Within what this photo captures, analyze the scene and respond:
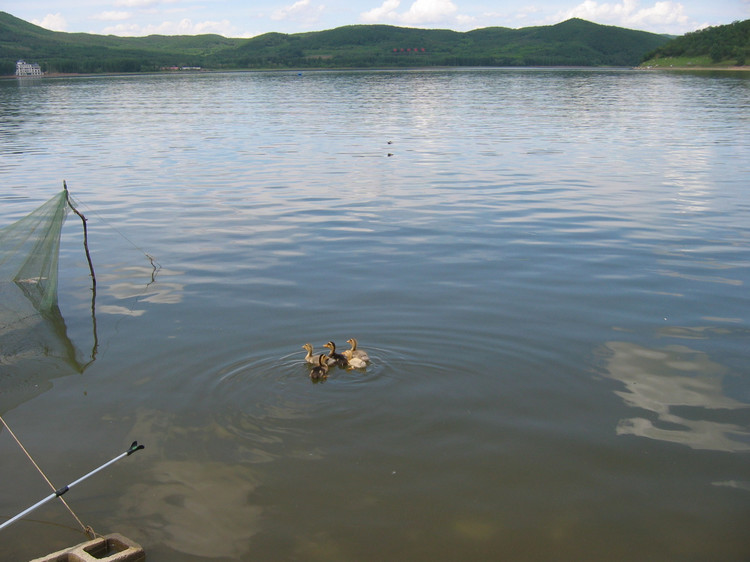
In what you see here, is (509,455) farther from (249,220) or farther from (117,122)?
(117,122)

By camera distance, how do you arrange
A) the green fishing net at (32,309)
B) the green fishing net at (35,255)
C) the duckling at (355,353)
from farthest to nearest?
the green fishing net at (35,255) < the green fishing net at (32,309) < the duckling at (355,353)

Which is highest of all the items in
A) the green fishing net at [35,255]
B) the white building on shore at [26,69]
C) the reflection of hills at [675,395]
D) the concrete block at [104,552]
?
the white building on shore at [26,69]

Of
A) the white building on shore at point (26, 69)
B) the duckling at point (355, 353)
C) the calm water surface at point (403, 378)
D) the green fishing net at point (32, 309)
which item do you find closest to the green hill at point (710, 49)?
the calm water surface at point (403, 378)

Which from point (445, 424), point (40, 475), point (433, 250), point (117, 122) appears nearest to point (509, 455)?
point (445, 424)

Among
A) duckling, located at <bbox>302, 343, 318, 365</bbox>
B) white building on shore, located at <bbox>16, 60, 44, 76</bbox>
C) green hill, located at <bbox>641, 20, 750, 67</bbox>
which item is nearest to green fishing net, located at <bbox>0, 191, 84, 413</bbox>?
duckling, located at <bbox>302, 343, 318, 365</bbox>

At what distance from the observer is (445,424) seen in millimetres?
8734

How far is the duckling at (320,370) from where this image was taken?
31.8 ft

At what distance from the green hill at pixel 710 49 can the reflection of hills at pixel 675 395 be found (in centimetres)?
16187

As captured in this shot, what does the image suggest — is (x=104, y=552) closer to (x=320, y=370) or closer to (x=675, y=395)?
(x=320, y=370)

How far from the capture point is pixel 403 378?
390 inches

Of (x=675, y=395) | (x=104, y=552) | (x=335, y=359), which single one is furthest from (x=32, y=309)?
(x=675, y=395)

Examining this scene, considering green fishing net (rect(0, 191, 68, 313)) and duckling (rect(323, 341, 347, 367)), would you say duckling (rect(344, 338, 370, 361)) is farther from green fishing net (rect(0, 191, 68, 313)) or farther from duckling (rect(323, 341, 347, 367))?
green fishing net (rect(0, 191, 68, 313))

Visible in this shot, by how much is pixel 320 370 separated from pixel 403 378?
122 cm

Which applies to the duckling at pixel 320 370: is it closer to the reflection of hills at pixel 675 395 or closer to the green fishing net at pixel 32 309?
the green fishing net at pixel 32 309
